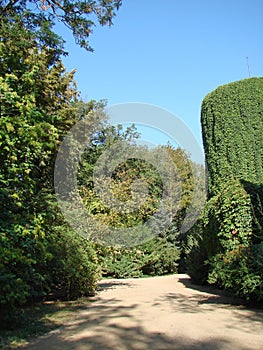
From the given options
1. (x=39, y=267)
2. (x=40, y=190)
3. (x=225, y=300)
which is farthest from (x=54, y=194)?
(x=225, y=300)

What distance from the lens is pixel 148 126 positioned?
588 inches

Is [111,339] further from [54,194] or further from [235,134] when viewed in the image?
[235,134]

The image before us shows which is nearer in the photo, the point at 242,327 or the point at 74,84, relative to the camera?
the point at 242,327

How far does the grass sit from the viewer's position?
4.03 meters

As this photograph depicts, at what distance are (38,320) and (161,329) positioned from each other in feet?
7.25

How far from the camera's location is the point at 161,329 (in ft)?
13.9

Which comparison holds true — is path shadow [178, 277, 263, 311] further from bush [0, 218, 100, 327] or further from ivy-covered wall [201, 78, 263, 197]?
bush [0, 218, 100, 327]

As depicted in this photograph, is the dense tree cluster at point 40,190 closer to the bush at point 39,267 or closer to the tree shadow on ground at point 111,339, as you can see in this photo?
the bush at point 39,267

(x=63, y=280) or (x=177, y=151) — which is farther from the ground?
(x=177, y=151)

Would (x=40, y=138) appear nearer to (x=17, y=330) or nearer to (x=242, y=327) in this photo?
(x=17, y=330)

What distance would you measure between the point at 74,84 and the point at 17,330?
36.0ft

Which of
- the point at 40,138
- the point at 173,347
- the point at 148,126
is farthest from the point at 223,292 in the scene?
the point at 148,126

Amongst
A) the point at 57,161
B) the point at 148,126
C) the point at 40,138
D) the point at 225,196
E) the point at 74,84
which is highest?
the point at 74,84

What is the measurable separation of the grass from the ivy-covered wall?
15.2 ft
